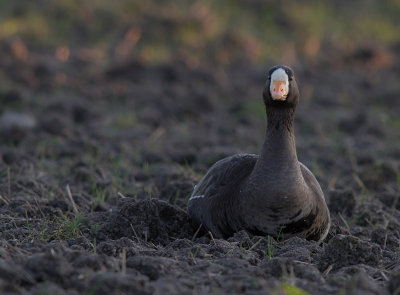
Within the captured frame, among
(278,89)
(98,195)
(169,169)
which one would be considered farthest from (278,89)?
(169,169)

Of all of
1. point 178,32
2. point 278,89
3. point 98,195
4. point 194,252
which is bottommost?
point 98,195

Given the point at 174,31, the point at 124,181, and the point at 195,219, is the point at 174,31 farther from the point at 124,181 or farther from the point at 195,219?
the point at 195,219

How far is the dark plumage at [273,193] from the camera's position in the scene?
5.23 metres

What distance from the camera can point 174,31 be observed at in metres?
15.7

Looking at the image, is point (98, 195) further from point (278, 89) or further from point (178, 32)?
point (178, 32)

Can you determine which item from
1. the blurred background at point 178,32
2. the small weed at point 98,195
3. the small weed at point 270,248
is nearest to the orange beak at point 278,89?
the small weed at point 270,248

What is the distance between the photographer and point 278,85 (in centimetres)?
530

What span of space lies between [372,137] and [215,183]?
5169 millimetres

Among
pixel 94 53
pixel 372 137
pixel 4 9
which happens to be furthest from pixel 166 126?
pixel 4 9

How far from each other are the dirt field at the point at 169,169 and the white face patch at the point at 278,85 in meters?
1.03

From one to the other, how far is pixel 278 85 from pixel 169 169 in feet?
8.87

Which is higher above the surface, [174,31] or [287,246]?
[174,31]

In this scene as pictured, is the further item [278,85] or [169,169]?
[169,169]

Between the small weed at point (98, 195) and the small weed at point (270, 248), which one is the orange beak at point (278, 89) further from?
the small weed at point (98, 195)
